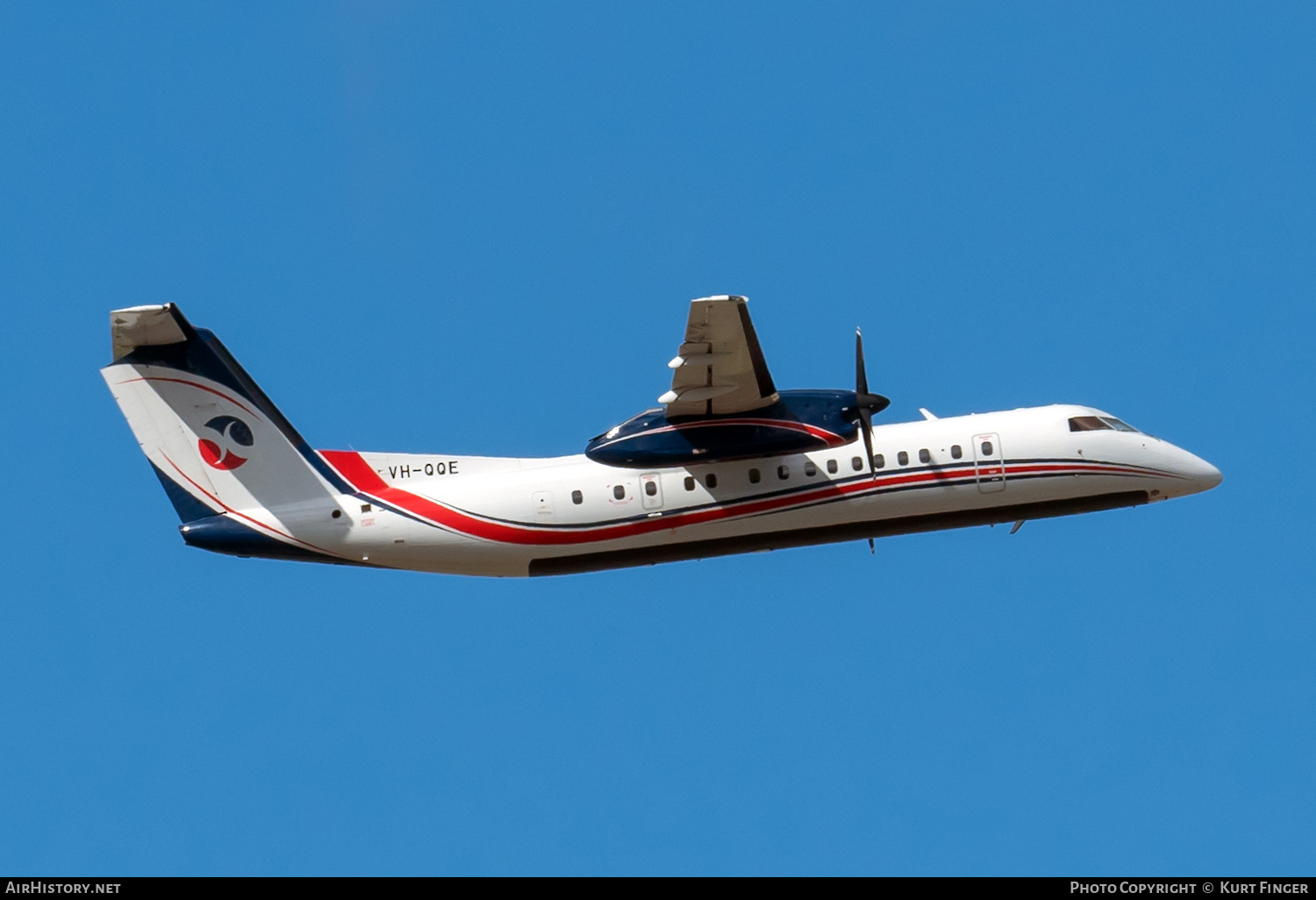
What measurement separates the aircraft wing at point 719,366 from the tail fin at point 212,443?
5945 millimetres

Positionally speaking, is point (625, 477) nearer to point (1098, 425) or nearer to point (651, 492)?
point (651, 492)

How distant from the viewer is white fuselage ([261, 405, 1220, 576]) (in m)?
25.5

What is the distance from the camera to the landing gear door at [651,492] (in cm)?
2545

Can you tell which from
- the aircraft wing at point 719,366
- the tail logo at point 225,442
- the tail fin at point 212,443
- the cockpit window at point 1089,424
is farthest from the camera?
the cockpit window at point 1089,424

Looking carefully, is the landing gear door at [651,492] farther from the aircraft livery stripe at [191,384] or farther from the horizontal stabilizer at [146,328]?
the horizontal stabilizer at [146,328]

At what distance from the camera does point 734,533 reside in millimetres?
25703

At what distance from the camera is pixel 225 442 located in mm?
26297

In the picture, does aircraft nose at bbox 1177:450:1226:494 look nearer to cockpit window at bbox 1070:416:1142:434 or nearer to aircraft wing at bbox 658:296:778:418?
cockpit window at bbox 1070:416:1142:434

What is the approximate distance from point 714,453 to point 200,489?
839 centimetres

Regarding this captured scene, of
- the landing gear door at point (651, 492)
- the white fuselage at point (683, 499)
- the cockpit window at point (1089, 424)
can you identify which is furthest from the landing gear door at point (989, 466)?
the landing gear door at point (651, 492)

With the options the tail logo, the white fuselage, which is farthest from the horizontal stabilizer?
the white fuselage

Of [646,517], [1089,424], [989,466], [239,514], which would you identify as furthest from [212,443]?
[1089,424]

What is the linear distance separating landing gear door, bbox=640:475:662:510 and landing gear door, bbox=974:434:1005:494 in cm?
514

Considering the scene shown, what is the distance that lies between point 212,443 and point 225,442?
21 centimetres
